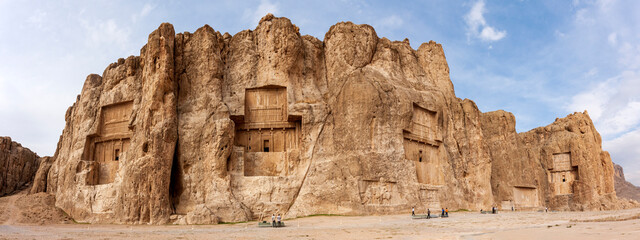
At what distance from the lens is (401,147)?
37.8 metres

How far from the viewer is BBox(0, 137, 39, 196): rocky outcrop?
159 feet

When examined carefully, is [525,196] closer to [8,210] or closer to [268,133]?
[268,133]

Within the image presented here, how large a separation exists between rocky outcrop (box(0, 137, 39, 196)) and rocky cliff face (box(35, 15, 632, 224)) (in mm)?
6517

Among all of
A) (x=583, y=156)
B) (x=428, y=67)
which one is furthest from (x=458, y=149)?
(x=583, y=156)

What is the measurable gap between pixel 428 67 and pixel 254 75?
17.1 metres

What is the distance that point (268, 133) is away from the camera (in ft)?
130

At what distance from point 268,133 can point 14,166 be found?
28892mm

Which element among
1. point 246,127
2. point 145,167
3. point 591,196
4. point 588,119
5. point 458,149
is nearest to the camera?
point 145,167

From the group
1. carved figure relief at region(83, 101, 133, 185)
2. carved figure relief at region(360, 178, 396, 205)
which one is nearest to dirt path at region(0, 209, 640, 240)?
carved figure relief at region(360, 178, 396, 205)

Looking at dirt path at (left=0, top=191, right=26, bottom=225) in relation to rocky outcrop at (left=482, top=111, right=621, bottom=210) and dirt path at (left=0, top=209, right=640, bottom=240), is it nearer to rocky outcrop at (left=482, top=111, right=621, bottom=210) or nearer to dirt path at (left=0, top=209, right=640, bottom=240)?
dirt path at (left=0, top=209, right=640, bottom=240)

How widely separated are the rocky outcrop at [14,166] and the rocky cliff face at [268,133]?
6.52 metres

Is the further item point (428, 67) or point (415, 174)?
point (428, 67)

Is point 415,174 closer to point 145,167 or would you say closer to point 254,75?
point 254,75

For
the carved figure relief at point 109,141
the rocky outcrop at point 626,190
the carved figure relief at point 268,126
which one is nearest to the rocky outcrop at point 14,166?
the carved figure relief at point 109,141
